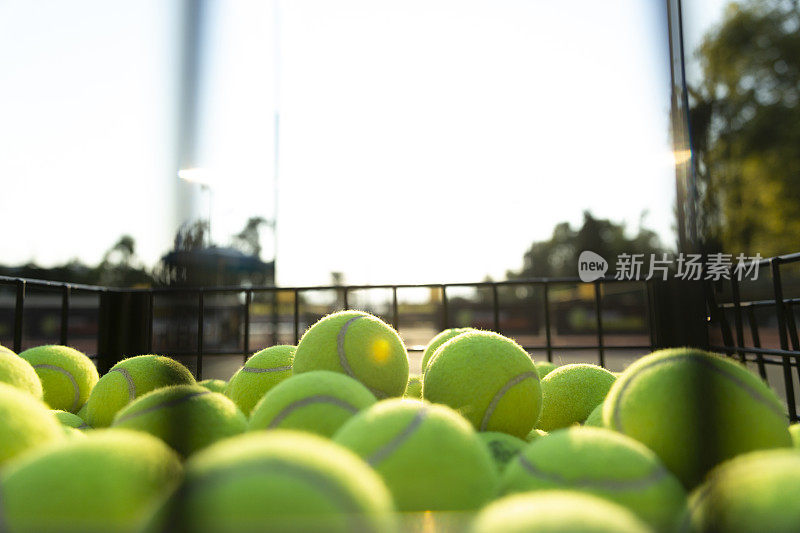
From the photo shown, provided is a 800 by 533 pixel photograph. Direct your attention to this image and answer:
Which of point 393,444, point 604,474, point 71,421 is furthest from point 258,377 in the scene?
point 604,474

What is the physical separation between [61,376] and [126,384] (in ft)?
1.75

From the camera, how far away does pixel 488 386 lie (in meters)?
1.65

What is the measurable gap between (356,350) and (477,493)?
82cm

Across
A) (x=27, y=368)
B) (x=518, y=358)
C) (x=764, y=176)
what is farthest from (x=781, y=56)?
(x=27, y=368)

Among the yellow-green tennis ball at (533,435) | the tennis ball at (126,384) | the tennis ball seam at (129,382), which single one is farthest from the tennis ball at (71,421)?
the yellow-green tennis ball at (533,435)

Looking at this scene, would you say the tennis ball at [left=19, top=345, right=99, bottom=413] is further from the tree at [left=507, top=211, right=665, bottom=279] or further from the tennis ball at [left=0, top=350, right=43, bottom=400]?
the tree at [left=507, top=211, right=665, bottom=279]

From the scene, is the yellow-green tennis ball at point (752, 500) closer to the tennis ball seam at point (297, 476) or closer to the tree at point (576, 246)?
the tennis ball seam at point (297, 476)

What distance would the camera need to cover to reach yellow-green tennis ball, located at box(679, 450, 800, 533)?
2.29 ft

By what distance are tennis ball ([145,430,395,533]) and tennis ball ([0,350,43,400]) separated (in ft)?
4.75

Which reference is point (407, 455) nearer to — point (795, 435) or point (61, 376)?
point (795, 435)

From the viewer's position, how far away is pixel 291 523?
561 mm

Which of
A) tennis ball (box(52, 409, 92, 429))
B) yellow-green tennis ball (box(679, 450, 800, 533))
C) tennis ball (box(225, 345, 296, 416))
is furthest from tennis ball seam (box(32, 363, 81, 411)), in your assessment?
yellow-green tennis ball (box(679, 450, 800, 533))

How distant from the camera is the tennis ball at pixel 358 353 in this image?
1.71 metres

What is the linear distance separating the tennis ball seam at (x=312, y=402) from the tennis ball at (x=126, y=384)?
0.92 meters
